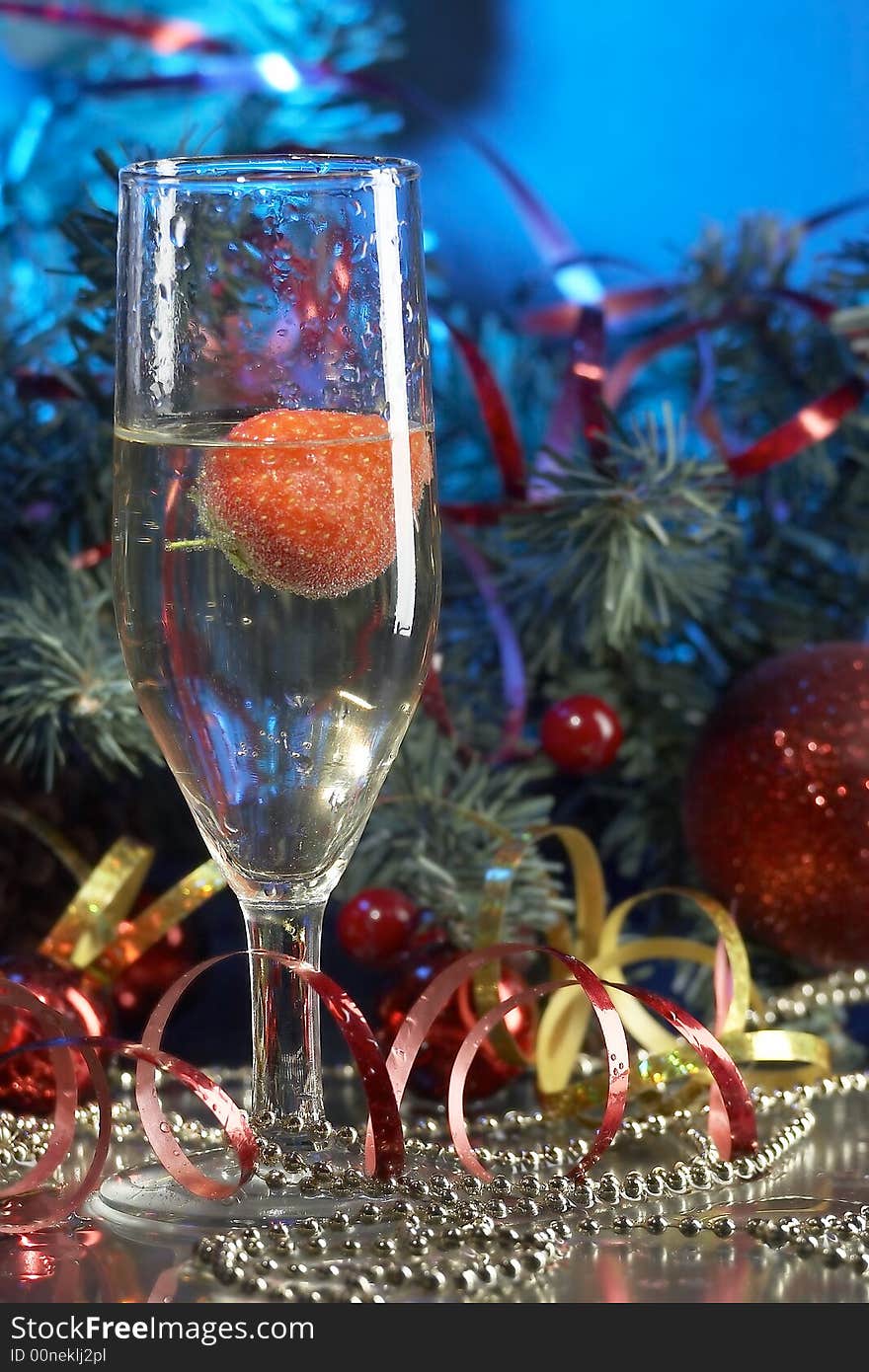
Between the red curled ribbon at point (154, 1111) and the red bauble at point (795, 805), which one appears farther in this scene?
the red bauble at point (795, 805)

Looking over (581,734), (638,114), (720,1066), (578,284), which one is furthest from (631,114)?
(720,1066)

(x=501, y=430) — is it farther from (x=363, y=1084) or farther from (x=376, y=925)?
(x=363, y=1084)

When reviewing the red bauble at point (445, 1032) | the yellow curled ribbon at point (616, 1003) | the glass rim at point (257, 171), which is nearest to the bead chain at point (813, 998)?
the yellow curled ribbon at point (616, 1003)

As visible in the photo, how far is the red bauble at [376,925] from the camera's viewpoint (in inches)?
28.8

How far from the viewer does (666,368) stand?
102cm

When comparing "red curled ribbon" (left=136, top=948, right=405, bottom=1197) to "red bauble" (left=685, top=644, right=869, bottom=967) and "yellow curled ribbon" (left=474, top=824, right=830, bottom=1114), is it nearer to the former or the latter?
"yellow curled ribbon" (left=474, top=824, right=830, bottom=1114)

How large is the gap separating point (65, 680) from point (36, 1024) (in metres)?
0.15

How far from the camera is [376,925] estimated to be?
0.73m

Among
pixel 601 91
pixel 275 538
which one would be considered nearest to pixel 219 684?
pixel 275 538

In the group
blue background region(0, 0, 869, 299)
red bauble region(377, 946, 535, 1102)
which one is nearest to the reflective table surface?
red bauble region(377, 946, 535, 1102)

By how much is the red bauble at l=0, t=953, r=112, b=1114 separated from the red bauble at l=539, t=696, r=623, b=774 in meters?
0.23

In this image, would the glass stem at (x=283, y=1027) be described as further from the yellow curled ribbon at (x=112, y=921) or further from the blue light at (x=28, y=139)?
the blue light at (x=28, y=139)

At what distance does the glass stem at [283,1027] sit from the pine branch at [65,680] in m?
0.17

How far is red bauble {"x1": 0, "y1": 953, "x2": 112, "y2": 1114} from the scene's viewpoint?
649mm
